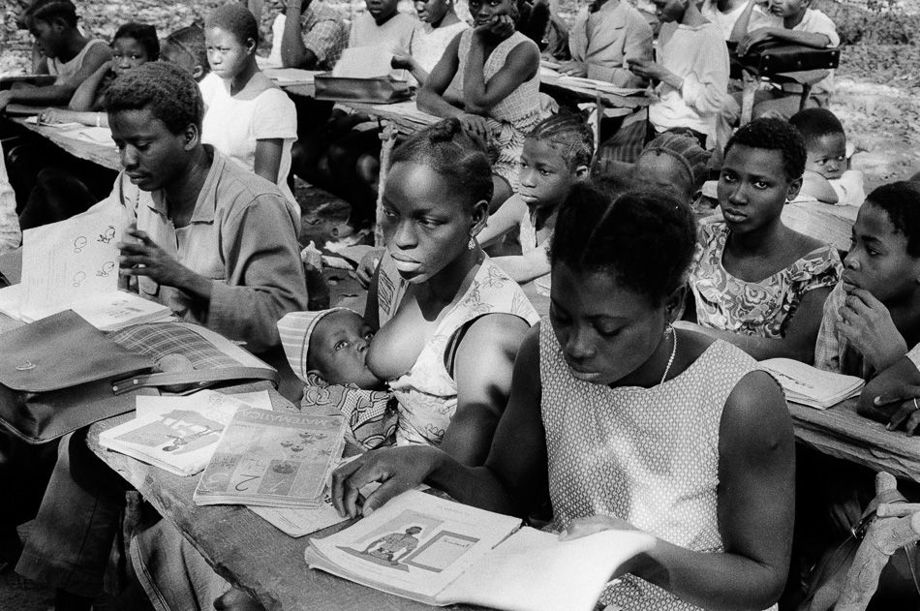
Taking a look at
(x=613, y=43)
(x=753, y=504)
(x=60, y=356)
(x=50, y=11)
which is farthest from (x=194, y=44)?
(x=753, y=504)

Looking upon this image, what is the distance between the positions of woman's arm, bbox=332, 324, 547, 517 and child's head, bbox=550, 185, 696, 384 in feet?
0.81

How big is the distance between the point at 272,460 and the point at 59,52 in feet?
17.9

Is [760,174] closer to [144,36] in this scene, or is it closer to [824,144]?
[824,144]

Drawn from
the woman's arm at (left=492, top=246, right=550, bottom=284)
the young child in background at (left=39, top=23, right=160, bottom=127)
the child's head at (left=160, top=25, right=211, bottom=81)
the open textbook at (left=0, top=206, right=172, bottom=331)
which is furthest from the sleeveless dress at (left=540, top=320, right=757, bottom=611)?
the young child in background at (left=39, top=23, right=160, bottom=127)

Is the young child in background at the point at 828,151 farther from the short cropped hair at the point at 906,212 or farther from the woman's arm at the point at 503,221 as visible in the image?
the short cropped hair at the point at 906,212

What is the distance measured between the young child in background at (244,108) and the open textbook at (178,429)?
2.40m

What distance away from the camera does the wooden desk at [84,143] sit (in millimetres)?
4871

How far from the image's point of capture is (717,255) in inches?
123

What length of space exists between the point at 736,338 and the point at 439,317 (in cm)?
111

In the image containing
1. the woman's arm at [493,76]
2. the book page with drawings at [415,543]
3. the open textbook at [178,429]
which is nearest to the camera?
the book page with drawings at [415,543]

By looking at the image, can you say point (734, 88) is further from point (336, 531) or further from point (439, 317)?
point (336, 531)

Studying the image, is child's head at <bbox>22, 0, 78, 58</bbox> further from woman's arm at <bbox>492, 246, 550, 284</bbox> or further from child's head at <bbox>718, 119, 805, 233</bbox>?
child's head at <bbox>718, 119, 805, 233</bbox>

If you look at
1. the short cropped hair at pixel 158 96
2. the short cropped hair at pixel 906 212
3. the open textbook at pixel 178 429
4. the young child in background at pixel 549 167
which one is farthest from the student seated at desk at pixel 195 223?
the short cropped hair at pixel 906 212

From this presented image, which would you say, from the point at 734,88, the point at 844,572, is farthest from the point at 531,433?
the point at 734,88
